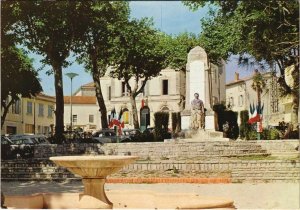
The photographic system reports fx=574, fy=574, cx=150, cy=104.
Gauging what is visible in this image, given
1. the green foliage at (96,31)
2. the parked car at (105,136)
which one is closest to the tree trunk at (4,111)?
the green foliage at (96,31)

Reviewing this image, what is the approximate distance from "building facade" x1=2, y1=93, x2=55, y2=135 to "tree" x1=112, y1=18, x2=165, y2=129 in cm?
119

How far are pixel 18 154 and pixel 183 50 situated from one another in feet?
10.6

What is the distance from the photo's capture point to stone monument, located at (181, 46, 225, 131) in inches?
389

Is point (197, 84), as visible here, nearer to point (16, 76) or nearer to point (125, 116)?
point (125, 116)

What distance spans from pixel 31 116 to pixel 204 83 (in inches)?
203

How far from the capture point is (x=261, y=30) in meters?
7.91

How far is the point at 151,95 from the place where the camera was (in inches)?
365

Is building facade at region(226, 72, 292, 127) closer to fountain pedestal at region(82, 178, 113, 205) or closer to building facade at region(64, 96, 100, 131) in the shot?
building facade at region(64, 96, 100, 131)

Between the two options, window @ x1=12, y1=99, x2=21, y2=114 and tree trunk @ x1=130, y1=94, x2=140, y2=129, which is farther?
tree trunk @ x1=130, y1=94, x2=140, y2=129

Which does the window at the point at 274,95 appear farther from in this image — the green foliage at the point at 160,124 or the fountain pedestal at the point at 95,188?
the fountain pedestal at the point at 95,188

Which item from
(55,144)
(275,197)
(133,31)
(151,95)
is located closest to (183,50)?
(151,95)

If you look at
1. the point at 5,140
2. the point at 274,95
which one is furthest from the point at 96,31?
the point at 274,95

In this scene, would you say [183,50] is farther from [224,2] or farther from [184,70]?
[224,2]

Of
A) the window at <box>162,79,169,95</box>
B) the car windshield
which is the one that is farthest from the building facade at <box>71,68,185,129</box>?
the car windshield
